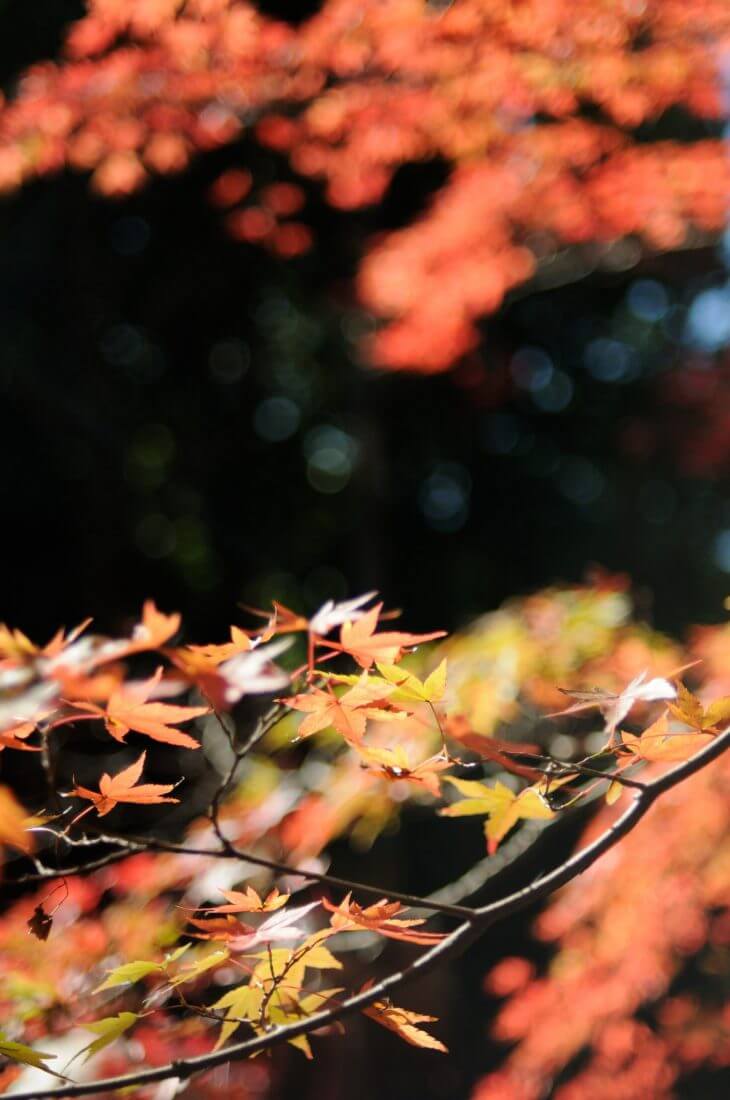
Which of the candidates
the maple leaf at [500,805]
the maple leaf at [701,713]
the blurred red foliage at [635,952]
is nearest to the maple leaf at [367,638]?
the maple leaf at [500,805]

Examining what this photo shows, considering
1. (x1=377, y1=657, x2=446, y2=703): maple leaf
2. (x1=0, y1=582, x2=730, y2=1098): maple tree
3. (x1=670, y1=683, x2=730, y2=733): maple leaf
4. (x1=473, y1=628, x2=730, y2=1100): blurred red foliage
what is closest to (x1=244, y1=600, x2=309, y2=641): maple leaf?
(x1=0, y1=582, x2=730, y2=1098): maple tree

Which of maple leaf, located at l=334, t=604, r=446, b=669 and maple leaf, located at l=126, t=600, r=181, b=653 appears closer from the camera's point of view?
maple leaf, located at l=126, t=600, r=181, b=653

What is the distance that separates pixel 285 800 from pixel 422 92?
1902 millimetres

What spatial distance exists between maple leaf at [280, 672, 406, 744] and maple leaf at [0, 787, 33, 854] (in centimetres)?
25

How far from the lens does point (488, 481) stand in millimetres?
6820

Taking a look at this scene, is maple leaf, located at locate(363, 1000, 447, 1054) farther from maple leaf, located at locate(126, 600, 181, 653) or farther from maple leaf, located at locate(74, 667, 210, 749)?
maple leaf, located at locate(126, 600, 181, 653)

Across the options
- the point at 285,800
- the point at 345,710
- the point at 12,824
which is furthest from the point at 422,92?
the point at 12,824

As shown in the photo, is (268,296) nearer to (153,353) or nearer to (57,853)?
(153,353)

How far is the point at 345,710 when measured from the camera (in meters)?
0.89

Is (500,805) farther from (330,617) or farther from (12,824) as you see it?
(12,824)

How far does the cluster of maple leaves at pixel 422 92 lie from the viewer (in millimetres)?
2191

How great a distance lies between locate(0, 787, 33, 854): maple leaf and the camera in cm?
69

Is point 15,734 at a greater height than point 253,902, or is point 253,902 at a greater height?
point 15,734

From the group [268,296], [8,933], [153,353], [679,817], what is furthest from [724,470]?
[8,933]
